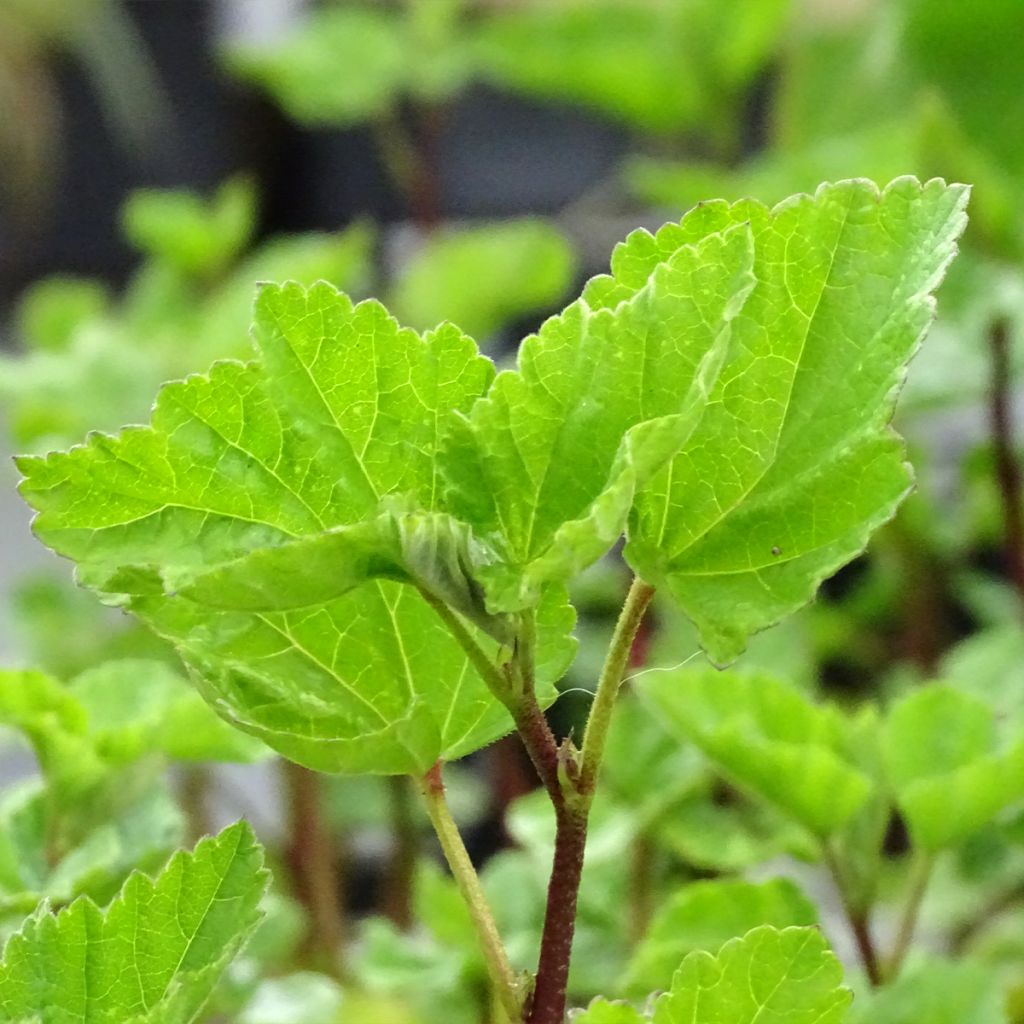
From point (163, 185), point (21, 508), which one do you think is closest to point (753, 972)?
point (21, 508)

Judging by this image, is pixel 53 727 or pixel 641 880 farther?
pixel 641 880

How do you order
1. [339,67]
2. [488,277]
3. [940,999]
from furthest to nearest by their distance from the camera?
[339,67] → [488,277] → [940,999]

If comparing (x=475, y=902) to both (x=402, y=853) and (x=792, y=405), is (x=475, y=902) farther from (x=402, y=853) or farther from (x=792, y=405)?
(x=402, y=853)

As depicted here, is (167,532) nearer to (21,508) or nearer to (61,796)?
(61,796)

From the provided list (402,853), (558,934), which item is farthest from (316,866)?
(558,934)

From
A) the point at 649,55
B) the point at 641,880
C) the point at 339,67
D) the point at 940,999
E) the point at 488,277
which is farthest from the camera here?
the point at 339,67

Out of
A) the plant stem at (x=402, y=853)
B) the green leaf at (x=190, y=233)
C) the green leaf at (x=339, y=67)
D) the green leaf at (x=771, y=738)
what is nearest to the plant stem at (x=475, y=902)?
the green leaf at (x=771, y=738)

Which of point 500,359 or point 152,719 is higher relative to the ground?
point 500,359
